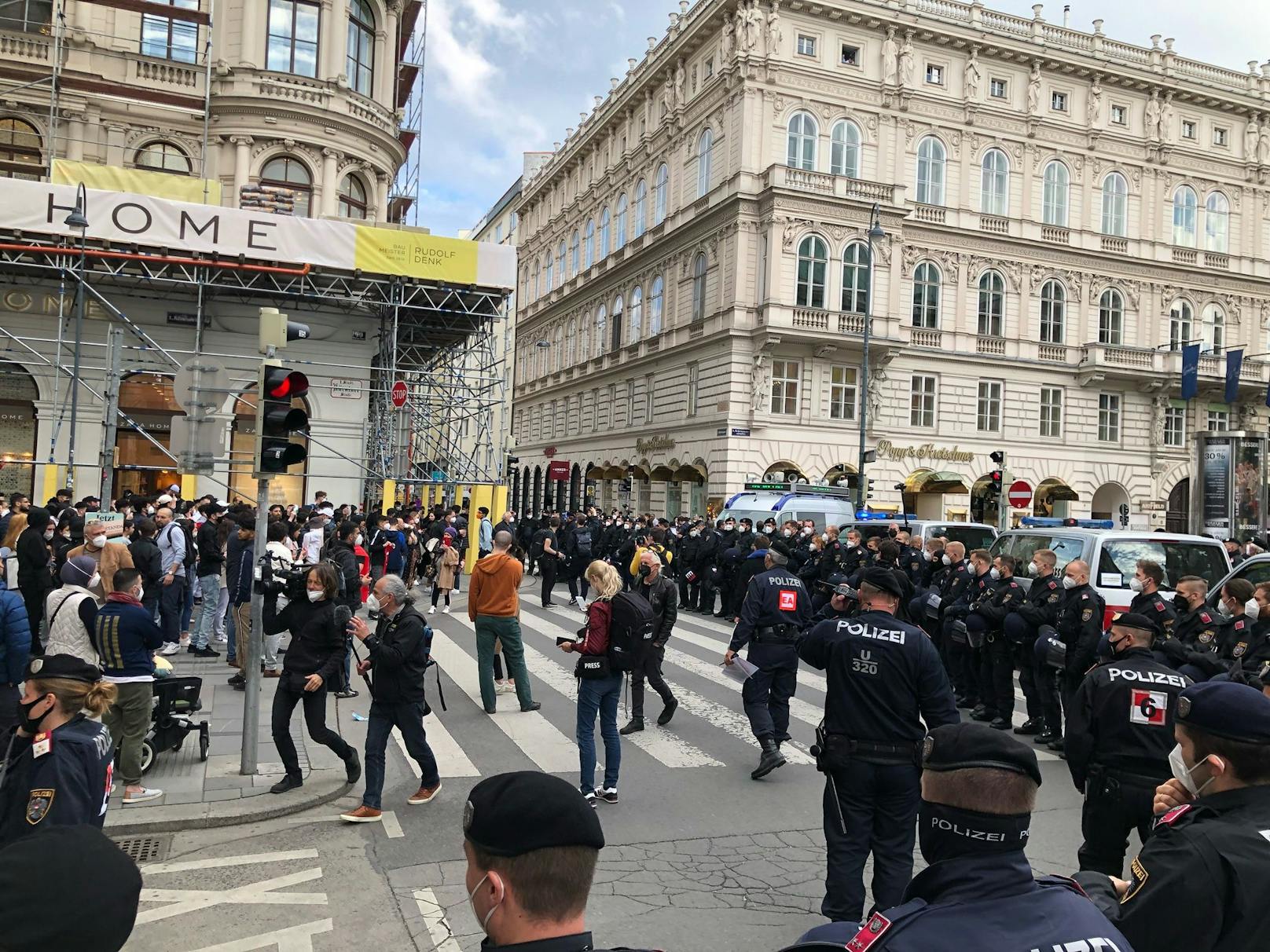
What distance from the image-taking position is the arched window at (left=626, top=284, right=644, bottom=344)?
1740 inches

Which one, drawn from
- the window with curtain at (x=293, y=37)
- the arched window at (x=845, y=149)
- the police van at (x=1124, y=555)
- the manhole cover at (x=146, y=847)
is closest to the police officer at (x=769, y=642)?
the police van at (x=1124, y=555)

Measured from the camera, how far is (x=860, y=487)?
29234 mm

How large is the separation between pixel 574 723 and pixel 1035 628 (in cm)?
495

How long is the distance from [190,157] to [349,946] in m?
25.2

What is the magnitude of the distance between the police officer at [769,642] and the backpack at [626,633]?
108 cm

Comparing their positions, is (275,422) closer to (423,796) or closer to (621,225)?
(423,796)

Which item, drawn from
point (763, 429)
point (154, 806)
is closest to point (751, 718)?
point (154, 806)

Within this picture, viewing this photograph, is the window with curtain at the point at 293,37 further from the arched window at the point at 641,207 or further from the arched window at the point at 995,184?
the arched window at the point at 995,184

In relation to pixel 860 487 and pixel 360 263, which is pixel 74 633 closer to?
pixel 360 263

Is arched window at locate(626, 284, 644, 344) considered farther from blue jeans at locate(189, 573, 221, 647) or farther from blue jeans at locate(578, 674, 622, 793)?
blue jeans at locate(578, 674, 622, 793)

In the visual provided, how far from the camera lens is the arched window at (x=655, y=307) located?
138ft

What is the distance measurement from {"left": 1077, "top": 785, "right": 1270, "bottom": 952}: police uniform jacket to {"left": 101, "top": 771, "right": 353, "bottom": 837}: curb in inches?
234

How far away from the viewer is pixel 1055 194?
39.3 metres

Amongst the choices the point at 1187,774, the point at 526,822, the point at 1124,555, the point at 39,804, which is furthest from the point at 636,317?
the point at 526,822
